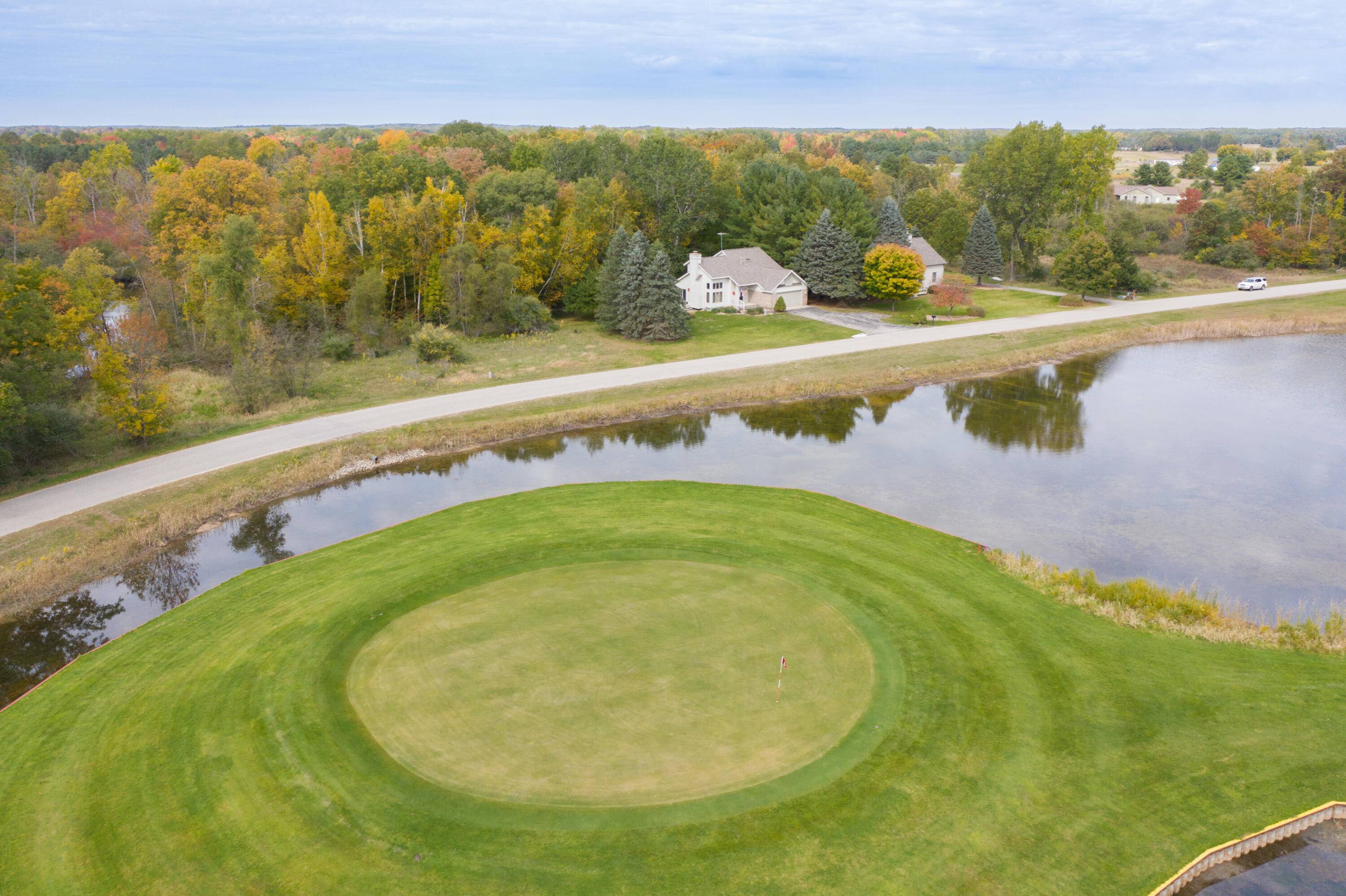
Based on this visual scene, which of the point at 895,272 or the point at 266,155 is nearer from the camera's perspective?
the point at 895,272

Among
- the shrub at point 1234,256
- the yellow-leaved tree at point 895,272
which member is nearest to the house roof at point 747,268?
the yellow-leaved tree at point 895,272

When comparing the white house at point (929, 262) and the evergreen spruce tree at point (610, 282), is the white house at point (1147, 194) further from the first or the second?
the evergreen spruce tree at point (610, 282)

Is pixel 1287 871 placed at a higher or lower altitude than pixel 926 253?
lower

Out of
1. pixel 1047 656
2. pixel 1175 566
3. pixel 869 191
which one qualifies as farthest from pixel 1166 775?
pixel 869 191

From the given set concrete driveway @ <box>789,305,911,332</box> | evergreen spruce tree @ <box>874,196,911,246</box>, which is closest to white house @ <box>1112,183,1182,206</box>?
evergreen spruce tree @ <box>874,196,911,246</box>

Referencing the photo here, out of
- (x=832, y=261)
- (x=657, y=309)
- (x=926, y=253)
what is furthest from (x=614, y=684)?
(x=926, y=253)

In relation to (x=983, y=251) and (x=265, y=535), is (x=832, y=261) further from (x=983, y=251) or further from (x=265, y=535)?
(x=265, y=535)

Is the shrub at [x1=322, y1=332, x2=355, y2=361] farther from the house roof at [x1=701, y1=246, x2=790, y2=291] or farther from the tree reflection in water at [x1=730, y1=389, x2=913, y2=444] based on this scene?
the house roof at [x1=701, y1=246, x2=790, y2=291]
